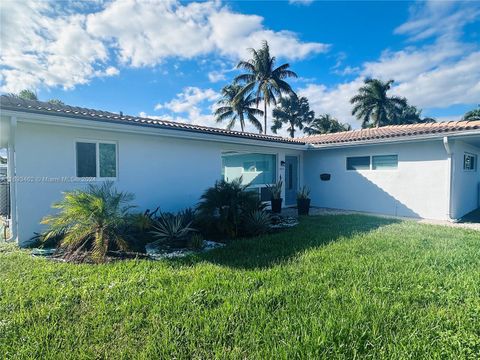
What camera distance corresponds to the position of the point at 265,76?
94.7 feet

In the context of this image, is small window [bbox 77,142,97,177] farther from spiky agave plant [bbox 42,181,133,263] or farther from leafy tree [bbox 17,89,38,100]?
leafy tree [bbox 17,89,38,100]

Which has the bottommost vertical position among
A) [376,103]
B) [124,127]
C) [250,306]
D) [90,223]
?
[250,306]

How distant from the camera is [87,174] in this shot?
7598 mm

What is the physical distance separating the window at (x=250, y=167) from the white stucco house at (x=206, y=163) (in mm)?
47

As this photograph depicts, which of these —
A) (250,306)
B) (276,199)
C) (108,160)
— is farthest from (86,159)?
(276,199)

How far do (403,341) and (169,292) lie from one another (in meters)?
2.95

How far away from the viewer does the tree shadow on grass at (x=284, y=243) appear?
17.2 ft

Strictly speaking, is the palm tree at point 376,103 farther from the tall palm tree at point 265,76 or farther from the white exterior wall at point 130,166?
the white exterior wall at point 130,166

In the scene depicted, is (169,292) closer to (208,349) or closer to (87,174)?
(208,349)

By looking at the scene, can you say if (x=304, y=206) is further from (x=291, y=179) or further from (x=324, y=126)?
(x=324, y=126)

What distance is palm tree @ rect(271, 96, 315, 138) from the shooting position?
38781 millimetres

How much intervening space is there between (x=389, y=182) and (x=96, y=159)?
1157 cm

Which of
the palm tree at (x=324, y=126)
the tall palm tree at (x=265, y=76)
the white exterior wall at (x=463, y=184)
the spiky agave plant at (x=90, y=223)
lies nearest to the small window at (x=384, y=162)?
the white exterior wall at (x=463, y=184)

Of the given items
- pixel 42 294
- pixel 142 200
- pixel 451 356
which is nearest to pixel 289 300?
pixel 451 356
